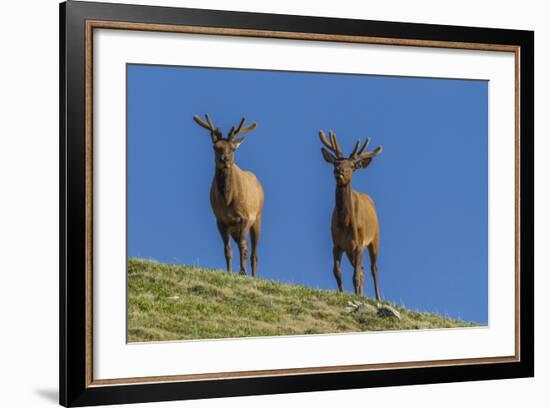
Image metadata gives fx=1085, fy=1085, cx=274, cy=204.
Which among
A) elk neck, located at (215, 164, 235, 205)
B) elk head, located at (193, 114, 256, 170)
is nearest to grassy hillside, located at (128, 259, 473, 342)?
elk neck, located at (215, 164, 235, 205)

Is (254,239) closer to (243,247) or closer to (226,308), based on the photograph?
(243,247)

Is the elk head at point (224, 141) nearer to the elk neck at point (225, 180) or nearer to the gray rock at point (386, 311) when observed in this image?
the elk neck at point (225, 180)

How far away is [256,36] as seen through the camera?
623cm

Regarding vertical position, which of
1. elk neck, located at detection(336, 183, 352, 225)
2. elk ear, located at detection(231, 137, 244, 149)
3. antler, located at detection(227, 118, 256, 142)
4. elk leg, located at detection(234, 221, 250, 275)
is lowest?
elk leg, located at detection(234, 221, 250, 275)

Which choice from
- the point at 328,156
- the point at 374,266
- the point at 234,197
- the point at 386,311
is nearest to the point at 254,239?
the point at 234,197

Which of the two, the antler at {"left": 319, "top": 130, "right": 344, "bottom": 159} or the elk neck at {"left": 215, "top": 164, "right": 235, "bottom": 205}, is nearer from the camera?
the elk neck at {"left": 215, "top": 164, "right": 235, "bottom": 205}

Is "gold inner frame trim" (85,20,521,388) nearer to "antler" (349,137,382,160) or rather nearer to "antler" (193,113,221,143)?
"antler" (193,113,221,143)

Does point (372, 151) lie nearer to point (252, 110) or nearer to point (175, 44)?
point (252, 110)

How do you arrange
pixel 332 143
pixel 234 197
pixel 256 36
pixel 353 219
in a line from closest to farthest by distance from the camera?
pixel 256 36 → pixel 234 197 → pixel 332 143 → pixel 353 219

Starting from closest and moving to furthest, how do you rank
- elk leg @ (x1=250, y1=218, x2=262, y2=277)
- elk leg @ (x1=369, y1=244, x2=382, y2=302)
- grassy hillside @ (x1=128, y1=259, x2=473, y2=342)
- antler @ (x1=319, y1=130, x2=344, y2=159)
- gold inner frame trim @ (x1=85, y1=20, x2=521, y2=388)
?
gold inner frame trim @ (x1=85, y1=20, x2=521, y2=388) < grassy hillside @ (x1=128, y1=259, x2=473, y2=342) < elk leg @ (x1=250, y1=218, x2=262, y2=277) < antler @ (x1=319, y1=130, x2=344, y2=159) < elk leg @ (x1=369, y1=244, x2=382, y2=302)

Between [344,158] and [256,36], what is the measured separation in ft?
2.99

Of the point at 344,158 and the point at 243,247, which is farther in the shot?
the point at 344,158

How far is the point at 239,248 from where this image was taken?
633cm

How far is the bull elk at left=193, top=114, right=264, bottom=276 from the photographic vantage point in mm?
6285
